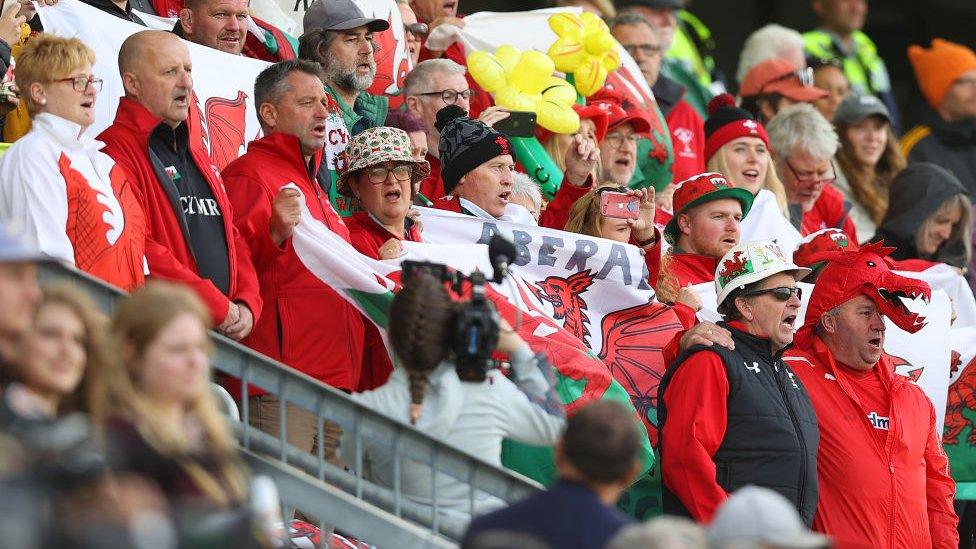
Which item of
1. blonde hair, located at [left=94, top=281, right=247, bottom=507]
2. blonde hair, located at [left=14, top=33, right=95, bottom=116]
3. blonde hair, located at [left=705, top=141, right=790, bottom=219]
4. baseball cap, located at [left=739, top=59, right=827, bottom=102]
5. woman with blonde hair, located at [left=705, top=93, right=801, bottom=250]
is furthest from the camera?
baseball cap, located at [left=739, top=59, right=827, bottom=102]

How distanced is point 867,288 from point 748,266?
2.53 ft

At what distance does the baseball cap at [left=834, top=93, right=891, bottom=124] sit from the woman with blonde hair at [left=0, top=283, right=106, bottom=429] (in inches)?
313

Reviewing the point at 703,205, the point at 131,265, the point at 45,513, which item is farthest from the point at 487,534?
the point at 703,205

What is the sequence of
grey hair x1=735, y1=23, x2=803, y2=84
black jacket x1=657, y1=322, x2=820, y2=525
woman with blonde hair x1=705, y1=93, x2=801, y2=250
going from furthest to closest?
1. grey hair x1=735, y1=23, x2=803, y2=84
2. woman with blonde hair x1=705, y1=93, x2=801, y2=250
3. black jacket x1=657, y1=322, x2=820, y2=525

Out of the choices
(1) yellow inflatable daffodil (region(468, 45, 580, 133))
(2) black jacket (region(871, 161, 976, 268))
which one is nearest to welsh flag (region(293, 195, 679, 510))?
(1) yellow inflatable daffodil (region(468, 45, 580, 133))

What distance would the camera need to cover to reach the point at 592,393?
7355 millimetres

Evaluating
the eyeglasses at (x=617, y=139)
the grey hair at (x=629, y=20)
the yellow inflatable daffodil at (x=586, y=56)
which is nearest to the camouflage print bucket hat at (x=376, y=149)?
the eyeglasses at (x=617, y=139)

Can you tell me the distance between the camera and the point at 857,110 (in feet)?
39.2

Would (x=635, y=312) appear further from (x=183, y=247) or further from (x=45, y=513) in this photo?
(x=45, y=513)

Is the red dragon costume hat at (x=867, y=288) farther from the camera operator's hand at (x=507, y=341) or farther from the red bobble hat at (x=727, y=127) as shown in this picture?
the camera operator's hand at (x=507, y=341)

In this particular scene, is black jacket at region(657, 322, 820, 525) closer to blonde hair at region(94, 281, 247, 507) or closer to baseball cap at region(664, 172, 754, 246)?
baseball cap at region(664, 172, 754, 246)

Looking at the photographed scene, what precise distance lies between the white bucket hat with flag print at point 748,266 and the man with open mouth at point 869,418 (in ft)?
1.72

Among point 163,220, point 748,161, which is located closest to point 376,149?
point 163,220

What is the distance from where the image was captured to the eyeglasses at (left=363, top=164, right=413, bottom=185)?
7.54 meters
